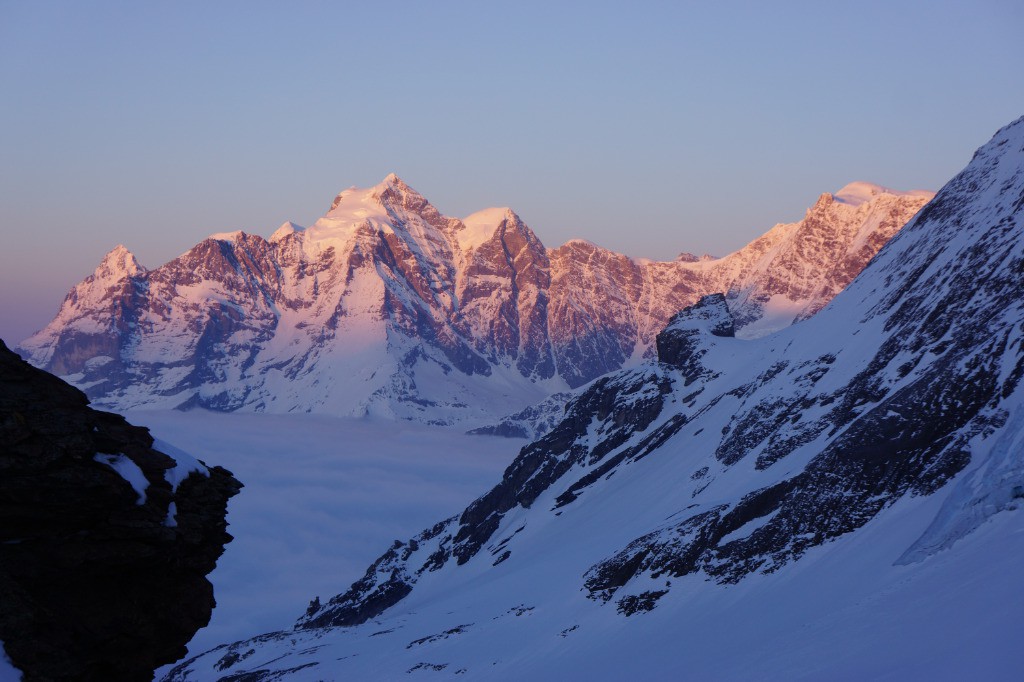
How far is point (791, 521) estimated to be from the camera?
2633 inches

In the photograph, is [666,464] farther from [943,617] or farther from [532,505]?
[943,617]

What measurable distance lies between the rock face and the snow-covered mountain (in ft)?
72.2

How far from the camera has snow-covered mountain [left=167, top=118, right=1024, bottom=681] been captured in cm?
4156

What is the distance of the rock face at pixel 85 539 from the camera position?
30594 mm

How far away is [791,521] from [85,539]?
4670cm

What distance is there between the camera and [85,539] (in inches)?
1254

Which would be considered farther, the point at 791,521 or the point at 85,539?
the point at 791,521

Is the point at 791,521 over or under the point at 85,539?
under

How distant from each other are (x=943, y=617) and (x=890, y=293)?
264 ft

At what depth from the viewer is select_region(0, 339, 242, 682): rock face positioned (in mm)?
30594

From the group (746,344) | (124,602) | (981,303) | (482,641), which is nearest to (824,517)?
(981,303)

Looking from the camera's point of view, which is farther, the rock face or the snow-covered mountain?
the snow-covered mountain

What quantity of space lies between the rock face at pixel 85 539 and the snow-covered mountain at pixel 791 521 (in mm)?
22010

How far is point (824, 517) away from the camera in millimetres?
64562
